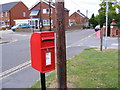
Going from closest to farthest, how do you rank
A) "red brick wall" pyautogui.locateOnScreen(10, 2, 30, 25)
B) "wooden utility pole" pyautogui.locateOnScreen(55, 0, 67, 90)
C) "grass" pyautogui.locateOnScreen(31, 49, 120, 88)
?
"wooden utility pole" pyautogui.locateOnScreen(55, 0, 67, 90) < "grass" pyautogui.locateOnScreen(31, 49, 120, 88) < "red brick wall" pyautogui.locateOnScreen(10, 2, 30, 25)

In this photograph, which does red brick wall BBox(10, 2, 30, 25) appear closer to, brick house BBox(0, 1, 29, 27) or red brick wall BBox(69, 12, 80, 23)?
brick house BBox(0, 1, 29, 27)

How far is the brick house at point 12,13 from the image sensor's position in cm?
4287

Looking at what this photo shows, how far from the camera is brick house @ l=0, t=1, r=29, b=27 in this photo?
42872 mm

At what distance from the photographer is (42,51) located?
9.24 feet

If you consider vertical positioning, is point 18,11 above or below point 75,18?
above

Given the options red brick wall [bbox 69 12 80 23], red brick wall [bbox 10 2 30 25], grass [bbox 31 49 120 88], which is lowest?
grass [bbox 31 49 120 88]

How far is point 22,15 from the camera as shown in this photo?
1722 inches

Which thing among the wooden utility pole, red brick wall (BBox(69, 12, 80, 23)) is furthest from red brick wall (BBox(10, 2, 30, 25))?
the wooden utility pole

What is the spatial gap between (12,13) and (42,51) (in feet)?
142

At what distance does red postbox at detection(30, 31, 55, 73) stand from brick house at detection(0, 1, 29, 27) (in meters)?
41.4

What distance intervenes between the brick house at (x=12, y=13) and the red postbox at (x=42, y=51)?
136ft

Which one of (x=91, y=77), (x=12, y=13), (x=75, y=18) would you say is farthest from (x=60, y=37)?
(x=12, y=13)

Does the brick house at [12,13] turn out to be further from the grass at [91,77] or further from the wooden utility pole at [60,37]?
the wooden utility pole at [60,37]

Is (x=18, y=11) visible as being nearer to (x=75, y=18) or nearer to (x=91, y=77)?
(x=75, y=18)
